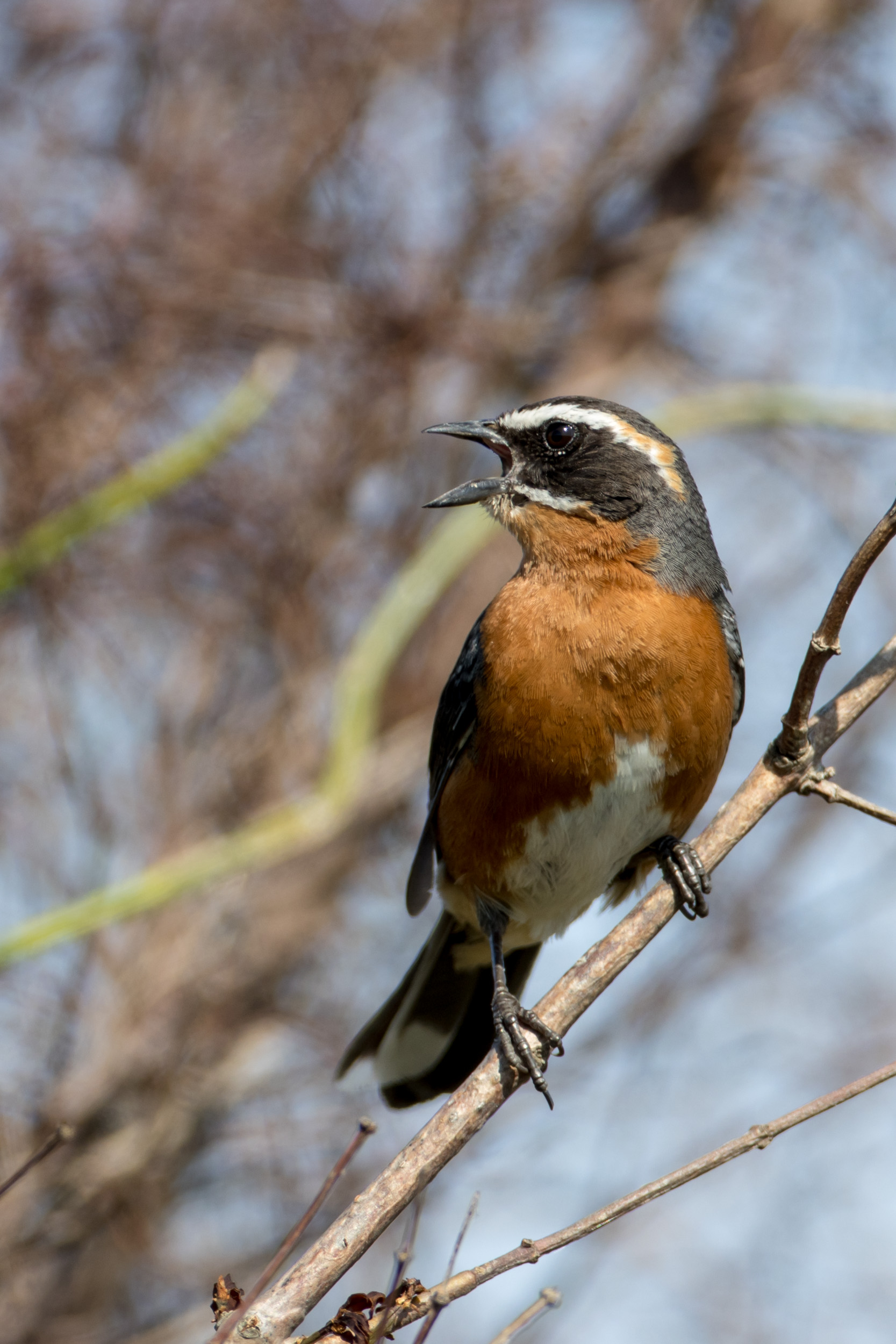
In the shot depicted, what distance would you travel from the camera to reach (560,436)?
6219 millimetres

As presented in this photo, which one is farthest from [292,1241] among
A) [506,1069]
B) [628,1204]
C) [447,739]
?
[447,739]


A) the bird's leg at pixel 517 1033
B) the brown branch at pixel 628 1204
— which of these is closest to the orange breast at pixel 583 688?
the bird's leg at pixel 517 1033

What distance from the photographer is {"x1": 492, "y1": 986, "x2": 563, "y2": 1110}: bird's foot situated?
15.4 feet

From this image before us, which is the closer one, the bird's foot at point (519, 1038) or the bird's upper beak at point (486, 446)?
the bird's foot at point (519, 1038)

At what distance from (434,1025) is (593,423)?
2.98 m

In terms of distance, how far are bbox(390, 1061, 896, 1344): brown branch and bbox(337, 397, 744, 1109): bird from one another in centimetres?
134

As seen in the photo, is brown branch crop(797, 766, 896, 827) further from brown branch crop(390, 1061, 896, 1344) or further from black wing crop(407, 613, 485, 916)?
black wing crop(407, 613, 485, 916)

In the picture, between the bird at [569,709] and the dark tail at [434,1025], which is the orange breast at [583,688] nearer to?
the bird at [569,709]

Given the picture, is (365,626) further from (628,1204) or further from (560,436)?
(628,1204)

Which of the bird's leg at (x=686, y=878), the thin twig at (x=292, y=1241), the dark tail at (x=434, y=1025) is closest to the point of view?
the thin twig at (x=292, y=1241)

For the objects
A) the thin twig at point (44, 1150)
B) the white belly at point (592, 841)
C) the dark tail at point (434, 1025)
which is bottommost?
the thin twig at point (44, 1150)

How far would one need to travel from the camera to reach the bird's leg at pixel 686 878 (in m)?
5.30

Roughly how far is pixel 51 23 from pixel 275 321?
2.38 m

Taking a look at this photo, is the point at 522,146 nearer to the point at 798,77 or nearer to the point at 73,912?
the point at 798,77
